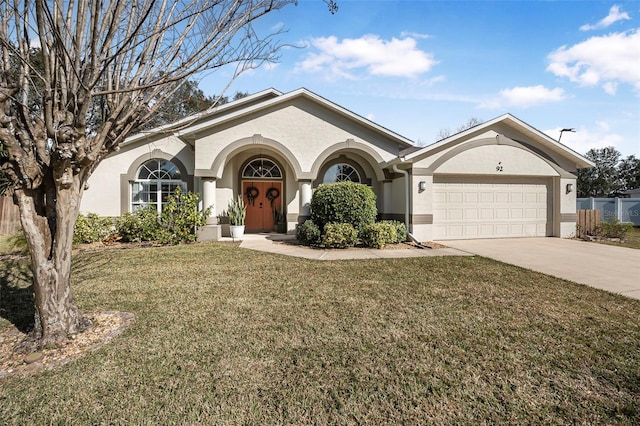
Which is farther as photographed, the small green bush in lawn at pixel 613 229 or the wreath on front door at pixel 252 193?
the wreath on front door at pixel 252 193

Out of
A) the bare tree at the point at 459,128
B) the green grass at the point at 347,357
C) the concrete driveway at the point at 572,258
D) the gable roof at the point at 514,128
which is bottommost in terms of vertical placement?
the green grass at the point at 347,357

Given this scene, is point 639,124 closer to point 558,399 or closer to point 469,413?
point 558,399

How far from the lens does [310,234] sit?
10.2 m

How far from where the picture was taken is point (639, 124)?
11047mm

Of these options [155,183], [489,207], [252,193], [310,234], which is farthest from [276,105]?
[489,207]

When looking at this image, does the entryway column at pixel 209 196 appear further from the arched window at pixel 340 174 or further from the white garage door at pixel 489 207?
the white garage door at pixel 489 207

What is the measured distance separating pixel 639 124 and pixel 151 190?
18.8 metres

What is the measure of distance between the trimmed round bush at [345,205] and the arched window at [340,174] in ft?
10.3

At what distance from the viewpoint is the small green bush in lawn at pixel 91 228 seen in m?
10.6

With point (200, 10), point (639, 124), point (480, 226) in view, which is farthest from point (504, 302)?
point (639, 124)

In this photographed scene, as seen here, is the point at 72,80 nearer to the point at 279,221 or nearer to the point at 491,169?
the point at 279,221

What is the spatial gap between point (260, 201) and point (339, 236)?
567 cm

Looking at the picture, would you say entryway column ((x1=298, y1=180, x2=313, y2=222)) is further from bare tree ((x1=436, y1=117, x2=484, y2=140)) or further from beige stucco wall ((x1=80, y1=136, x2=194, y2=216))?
bare tree ((x1=436, y1=117, x2=484, y2=140))

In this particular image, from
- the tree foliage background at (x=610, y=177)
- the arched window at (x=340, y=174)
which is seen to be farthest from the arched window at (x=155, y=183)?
the tree foliage background at (x=610, y=177)
